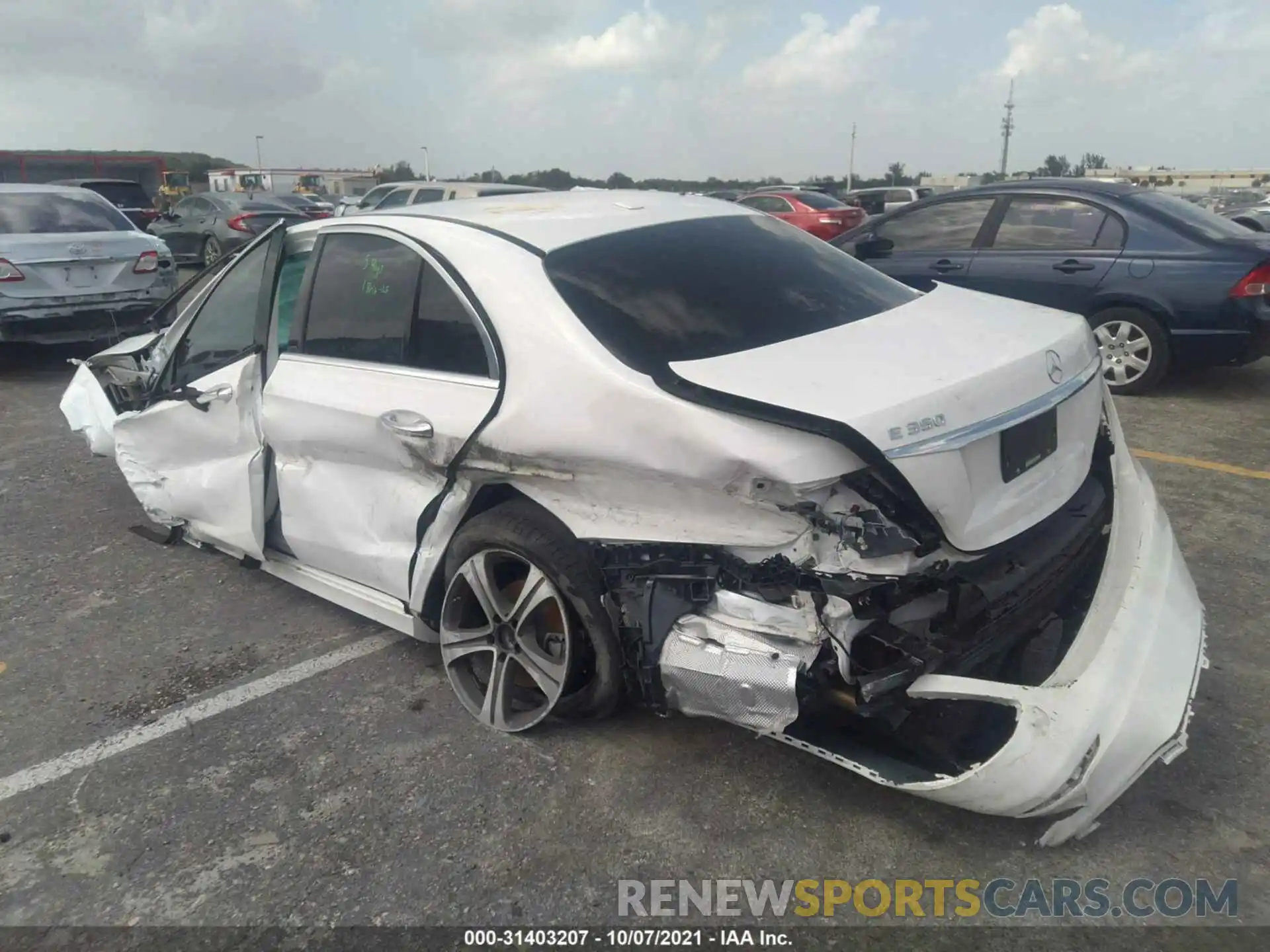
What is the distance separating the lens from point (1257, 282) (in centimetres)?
622

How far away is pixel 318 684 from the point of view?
3393 mm

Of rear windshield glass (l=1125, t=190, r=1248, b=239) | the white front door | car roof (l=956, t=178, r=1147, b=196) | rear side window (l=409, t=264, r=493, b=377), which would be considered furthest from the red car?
rear side window (l=409, t=264, r=493, b=377)

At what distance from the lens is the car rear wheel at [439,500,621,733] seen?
270 cm

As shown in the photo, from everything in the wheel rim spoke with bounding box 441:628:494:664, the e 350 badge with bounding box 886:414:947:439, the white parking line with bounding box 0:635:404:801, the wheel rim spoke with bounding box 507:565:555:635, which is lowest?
the white parking line with bounding box 0:635:404:801

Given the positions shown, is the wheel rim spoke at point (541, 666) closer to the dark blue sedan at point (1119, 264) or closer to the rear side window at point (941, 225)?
the dark blue sedan at point (1119, 264)

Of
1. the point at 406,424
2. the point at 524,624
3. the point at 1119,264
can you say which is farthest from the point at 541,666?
the point at 1119,264

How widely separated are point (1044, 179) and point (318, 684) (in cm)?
644

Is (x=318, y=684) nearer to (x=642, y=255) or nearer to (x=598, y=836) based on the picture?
(x=598, y=836)

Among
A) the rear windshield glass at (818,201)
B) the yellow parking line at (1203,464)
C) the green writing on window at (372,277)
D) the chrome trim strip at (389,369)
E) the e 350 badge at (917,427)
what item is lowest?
the yellow parking line at (1203,464)

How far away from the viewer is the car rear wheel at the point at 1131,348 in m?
6.67

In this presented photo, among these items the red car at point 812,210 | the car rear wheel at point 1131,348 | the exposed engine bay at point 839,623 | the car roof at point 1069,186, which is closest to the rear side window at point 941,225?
the car roof at point 1069,186

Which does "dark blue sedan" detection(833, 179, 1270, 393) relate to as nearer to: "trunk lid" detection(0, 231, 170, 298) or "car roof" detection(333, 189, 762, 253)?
"car roof" detection(333, 189, 762, 253)

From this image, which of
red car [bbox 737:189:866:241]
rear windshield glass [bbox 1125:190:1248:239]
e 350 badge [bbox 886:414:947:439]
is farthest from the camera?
red car [bbox 737:189:866:241]

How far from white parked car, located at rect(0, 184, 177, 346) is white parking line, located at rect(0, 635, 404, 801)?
5.43 meters
